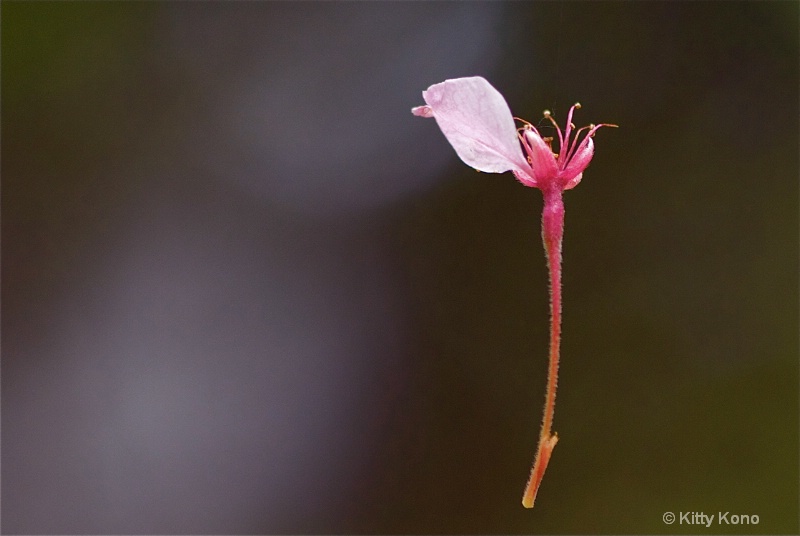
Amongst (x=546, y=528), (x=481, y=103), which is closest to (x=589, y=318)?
(x=546, y=528)

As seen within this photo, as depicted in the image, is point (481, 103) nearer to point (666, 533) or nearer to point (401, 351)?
point (666, 533)

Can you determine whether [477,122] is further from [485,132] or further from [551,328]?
[551,328]

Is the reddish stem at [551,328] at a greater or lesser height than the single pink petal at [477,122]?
lesser

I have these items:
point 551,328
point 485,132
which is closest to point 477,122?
point 485,132

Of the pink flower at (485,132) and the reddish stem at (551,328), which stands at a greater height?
the pink flower at (485,132)

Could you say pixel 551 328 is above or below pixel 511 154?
Result: below
